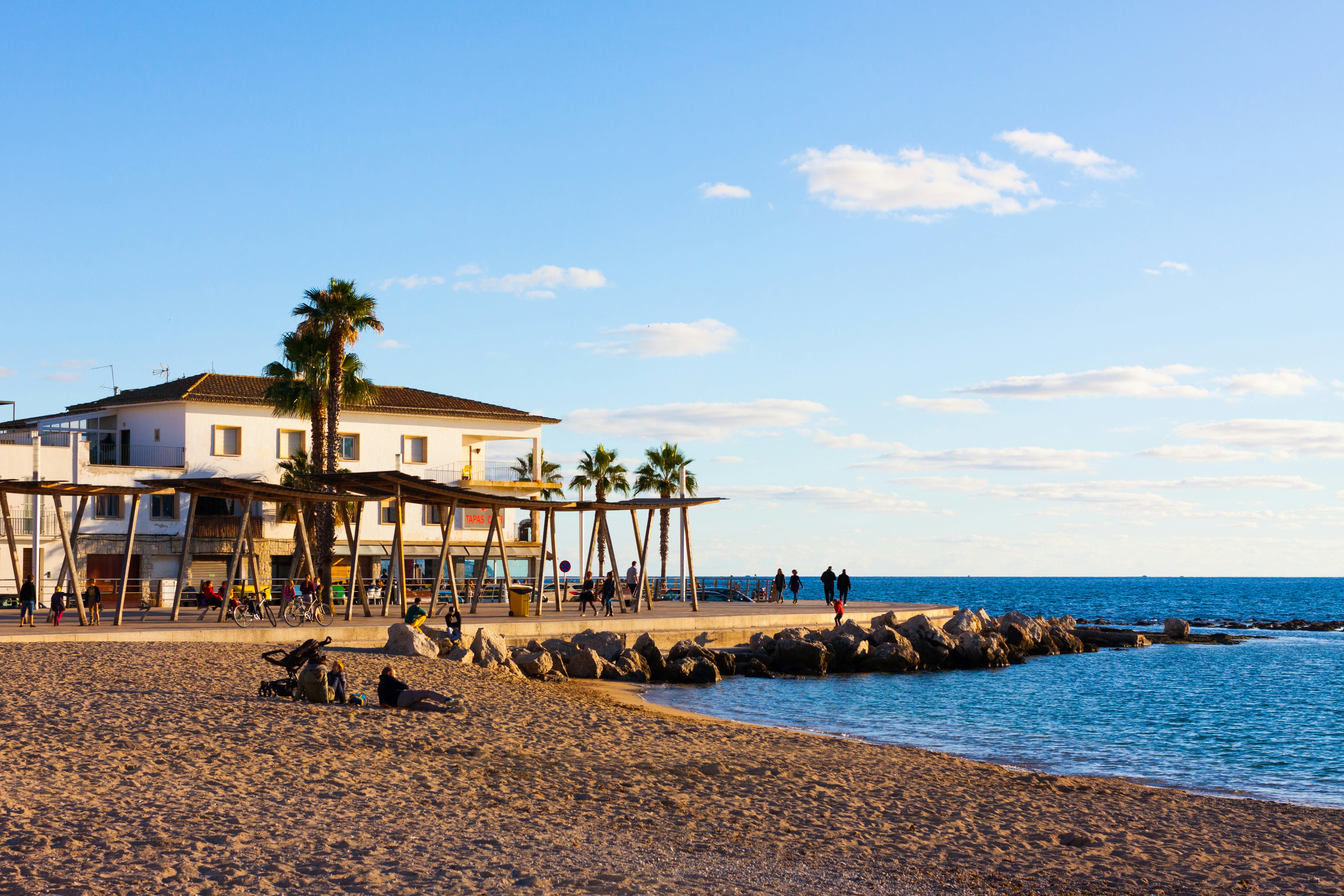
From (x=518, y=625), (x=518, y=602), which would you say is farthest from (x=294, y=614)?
(x=518, y=602)

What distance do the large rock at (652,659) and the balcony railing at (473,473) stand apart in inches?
1037

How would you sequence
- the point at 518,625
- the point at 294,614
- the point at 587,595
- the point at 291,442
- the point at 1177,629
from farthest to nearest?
the point at 1177,629
the point at 291,442
the point at 587,595
the point at 518,625
the point at 294,614

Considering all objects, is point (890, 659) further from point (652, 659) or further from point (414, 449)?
point (414, 449)

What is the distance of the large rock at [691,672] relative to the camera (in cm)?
2741

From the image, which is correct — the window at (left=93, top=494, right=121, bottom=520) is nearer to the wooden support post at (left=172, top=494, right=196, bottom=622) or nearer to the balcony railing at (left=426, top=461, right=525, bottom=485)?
the balcony railing at (left=426, top=461, right=525, bottom=485)

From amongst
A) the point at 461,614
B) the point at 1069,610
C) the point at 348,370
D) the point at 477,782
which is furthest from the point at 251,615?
the point at 1069,610

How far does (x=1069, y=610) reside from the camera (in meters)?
98.8

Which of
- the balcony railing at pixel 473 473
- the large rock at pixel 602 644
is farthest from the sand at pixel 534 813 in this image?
the balcony railing at pixel 473 473

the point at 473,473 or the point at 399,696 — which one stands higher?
the point at 473,473

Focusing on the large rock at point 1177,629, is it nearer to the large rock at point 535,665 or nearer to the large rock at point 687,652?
the large rock at point 687,652

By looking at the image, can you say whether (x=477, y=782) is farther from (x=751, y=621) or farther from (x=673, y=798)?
(x=751, y=621)

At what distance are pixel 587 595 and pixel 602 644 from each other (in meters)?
7.74

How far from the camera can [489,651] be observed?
22922 millimetres

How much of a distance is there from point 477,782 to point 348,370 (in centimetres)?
2926
